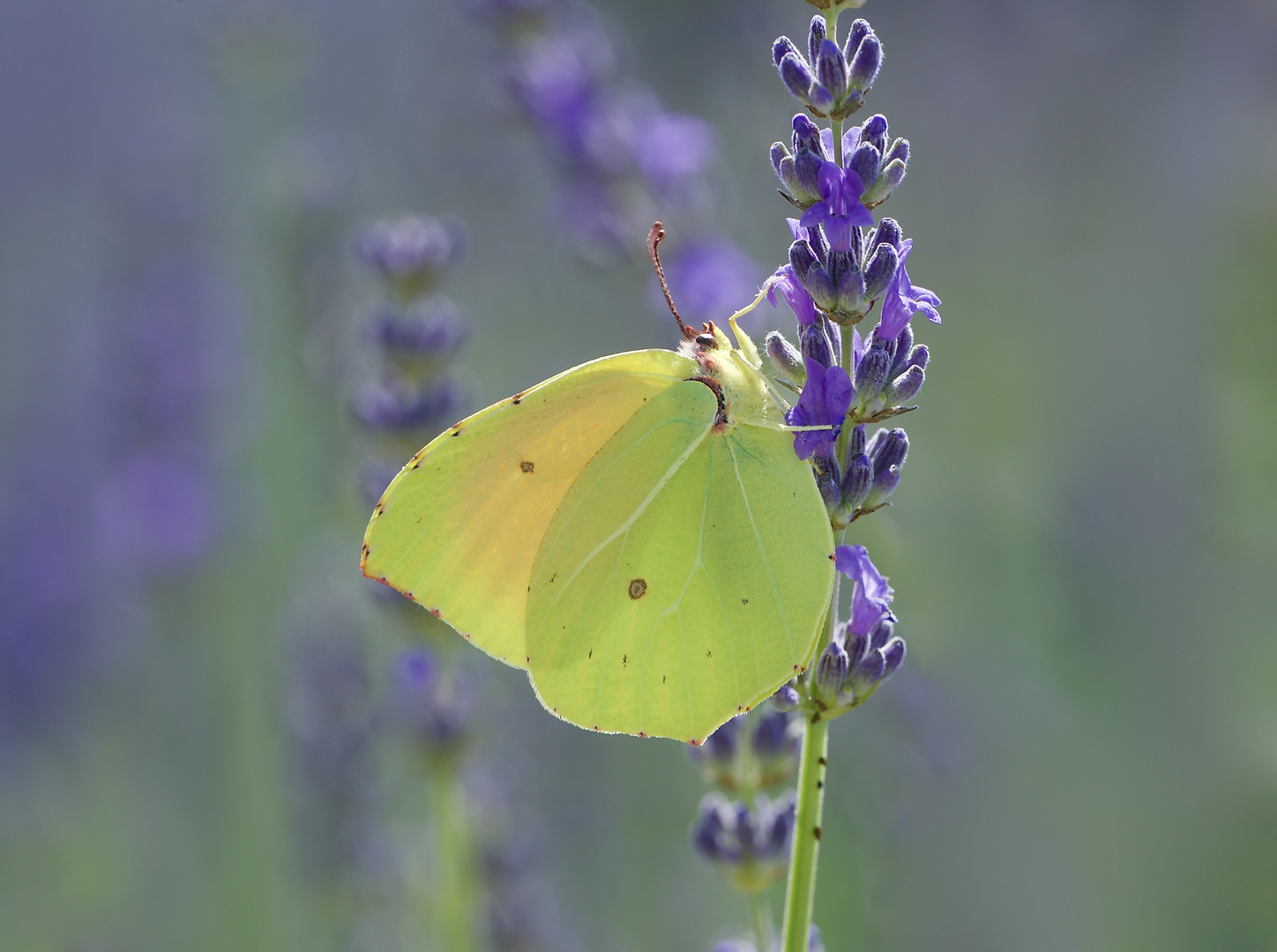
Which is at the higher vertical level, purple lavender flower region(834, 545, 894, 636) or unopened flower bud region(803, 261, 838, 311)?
unopened flower bud region(803, 261, 838, 311)

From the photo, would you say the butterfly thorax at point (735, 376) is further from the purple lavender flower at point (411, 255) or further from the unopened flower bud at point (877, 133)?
the purple lavender flower at point (411, 255)

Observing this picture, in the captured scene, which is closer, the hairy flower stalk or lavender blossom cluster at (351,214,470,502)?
the hairy flower stalk

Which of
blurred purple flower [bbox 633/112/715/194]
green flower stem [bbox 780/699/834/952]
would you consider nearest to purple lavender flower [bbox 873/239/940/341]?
green flower stem [bbox 780/699/834/952]

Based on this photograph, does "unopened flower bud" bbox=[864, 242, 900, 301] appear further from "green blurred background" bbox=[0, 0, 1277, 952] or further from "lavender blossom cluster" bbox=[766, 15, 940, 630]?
"green blurred background" bbox=[0, 0, 1277, 952]

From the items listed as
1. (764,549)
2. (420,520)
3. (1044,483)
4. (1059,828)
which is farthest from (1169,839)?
(420,520)

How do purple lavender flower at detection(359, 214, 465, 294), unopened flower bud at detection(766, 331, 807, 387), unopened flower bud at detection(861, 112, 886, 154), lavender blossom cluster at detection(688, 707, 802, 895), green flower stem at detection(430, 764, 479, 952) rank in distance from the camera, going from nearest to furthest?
unopened flower bud at detection(861, 112, 886, 154) → unopened flower bud at detection(766, 331, 807, 387) → lavender blossom cluster at detection(688, 707, 802, 895) → green flower stem at detection(430, 764, 479, 952) → purple lavender flower at detection(359, 214, 465, 294)

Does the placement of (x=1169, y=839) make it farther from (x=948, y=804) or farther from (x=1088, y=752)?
(x=948, y=804)
